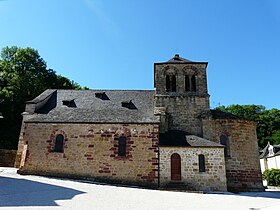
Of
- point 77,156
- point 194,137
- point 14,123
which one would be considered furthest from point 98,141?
point 14,123

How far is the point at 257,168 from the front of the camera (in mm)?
18219

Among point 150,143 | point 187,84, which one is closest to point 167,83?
point 187,84

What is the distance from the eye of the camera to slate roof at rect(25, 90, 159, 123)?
18719 millimetres

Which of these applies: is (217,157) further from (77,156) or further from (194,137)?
(77,156)

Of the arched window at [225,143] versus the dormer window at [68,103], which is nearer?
the arched window at [225,143]

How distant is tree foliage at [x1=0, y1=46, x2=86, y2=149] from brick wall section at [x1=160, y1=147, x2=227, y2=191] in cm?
2193

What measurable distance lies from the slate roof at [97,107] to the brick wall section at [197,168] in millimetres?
3089

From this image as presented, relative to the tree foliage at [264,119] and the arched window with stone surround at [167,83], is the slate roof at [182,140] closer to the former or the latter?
the arched window with stone surround at [167,83]

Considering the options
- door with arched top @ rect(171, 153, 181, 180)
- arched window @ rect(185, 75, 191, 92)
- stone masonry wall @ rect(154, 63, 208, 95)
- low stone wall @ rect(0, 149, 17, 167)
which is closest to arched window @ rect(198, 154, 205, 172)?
door with arched top @ rect(171, 153, 181, 180)

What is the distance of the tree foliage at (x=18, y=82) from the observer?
105ft

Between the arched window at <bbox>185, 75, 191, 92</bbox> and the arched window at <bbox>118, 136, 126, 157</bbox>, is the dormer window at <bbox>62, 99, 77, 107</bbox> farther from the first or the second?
the arched window at <bbox>185, 75, 191, 92</bbox>

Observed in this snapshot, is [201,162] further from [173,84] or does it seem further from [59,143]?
[59,143]

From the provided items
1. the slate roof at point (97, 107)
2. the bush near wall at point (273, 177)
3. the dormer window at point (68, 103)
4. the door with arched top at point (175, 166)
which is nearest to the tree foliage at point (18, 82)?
the slate roof at point (97, 107)

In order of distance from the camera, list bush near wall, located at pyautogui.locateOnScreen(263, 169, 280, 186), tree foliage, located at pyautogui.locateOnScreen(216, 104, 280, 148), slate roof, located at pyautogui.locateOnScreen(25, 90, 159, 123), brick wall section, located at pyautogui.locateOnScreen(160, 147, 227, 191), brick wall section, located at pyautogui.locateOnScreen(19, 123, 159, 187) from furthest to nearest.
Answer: tree foliage, located at pyautogui.locateOnScreen(216, 104, 280, 148)
bush near wall, located at pyautogui.locateOnScreen(263, 169, 280, 186)
slate roof, located at pyautogui.locateOnScreen(25, 90, 159, 123)
brick wall section, located at pyautogui.locateOnScreen(19, 123, 159, 187)
brick wall section, located at pyautogui.locateOnScreen(160, 147, 227, 191)
